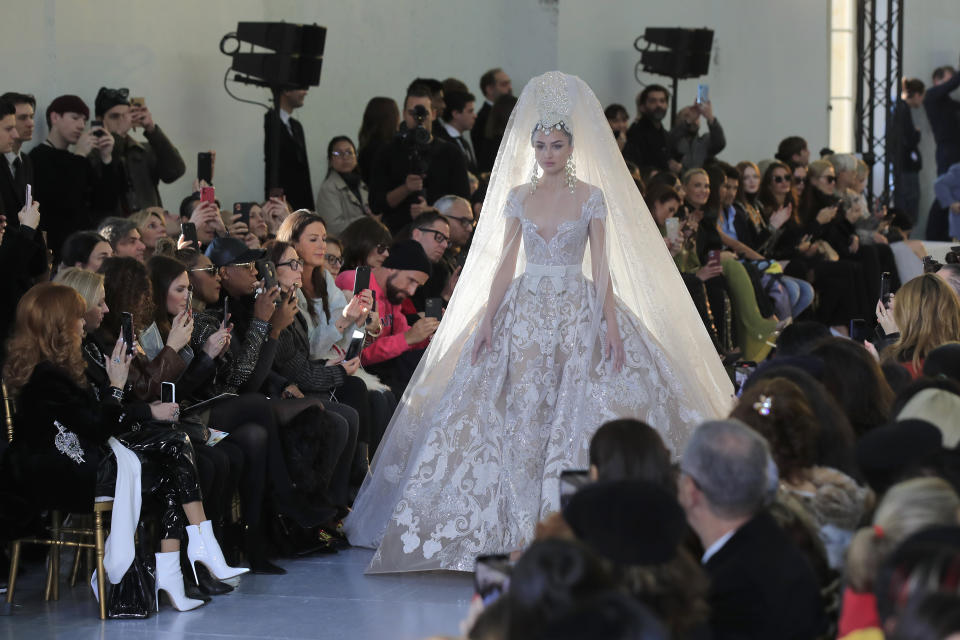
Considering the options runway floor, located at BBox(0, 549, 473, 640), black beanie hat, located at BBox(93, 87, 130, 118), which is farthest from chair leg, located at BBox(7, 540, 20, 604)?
black beanie hat, located at BBox(93, 87, 130, 118)

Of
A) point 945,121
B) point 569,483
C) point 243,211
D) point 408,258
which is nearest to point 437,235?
point 408,258

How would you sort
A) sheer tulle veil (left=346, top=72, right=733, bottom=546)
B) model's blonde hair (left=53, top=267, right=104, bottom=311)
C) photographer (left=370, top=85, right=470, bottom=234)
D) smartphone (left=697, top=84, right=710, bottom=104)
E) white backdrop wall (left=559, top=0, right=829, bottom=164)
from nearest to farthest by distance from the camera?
model's blonde hair (left=53, top=267, right=104, bottom=311)
sheer tulle veil (left=346, top=72, right=733, bottom=546)
photographer (left=370, top=85, right=470, bottom=234)
smartphone (left=697, top=84, right=710, bottom=104)
white backdrop wall (left=559, top=0, right=829, bottom=164)

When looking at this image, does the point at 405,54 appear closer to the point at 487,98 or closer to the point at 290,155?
the point at 487,98

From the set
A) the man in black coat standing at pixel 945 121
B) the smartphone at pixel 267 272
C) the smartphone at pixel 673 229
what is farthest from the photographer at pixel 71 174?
the man in black coat standing at pixel 945 121

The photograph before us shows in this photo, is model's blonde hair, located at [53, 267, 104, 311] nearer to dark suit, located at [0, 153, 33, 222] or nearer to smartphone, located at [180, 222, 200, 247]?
smartphone, located at [180, 222, 200, 247]

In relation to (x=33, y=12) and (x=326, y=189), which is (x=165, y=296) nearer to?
(x=33, y=12)

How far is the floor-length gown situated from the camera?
4.97 metres

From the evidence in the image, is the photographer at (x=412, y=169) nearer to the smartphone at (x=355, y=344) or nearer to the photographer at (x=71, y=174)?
the photographer at (x=71, y=174)

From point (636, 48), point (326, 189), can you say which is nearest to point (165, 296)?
point (326, 189)

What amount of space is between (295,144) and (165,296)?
3.57 meters

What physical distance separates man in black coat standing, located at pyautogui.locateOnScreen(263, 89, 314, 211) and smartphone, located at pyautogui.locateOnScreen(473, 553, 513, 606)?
6058 mm

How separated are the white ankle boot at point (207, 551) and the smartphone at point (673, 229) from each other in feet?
13.3

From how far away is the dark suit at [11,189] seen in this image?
6.11 metres

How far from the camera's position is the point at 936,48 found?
15.5m
